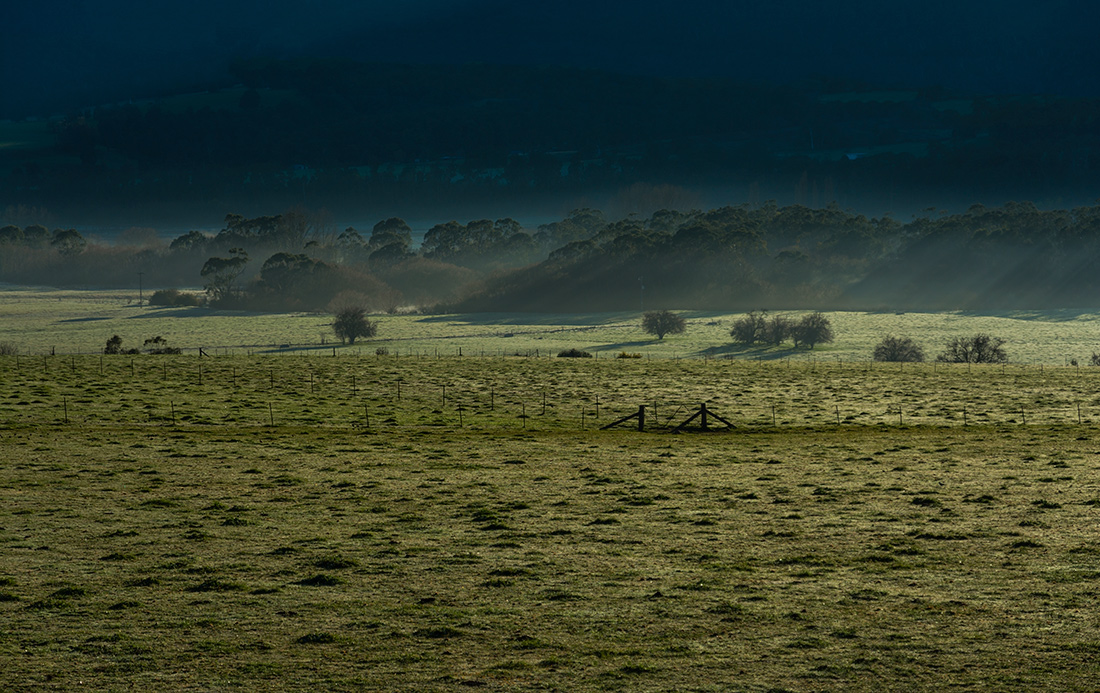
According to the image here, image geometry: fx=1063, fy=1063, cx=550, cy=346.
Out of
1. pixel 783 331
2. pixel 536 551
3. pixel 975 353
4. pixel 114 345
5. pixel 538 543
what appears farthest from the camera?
pixel 783 331

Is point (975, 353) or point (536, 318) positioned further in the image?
point (536, 318)

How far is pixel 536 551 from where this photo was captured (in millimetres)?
23234

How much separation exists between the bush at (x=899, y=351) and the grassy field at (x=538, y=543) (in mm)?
41216

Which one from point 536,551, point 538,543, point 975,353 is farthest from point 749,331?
point 536,551

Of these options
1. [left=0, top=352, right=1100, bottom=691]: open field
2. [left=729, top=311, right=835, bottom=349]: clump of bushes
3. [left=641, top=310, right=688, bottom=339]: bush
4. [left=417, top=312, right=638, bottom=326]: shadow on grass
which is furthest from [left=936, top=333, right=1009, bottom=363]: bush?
[left=417, top=312, right=638, bottom=326]: shadow on grass

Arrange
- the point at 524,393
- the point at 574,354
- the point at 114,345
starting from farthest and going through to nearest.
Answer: the point at 114,345, the point at 574,354, the point at 524,393

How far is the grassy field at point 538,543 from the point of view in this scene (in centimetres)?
1564

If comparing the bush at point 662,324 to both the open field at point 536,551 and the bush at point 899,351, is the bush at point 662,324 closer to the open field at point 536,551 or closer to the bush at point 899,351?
the bush at point 899,351

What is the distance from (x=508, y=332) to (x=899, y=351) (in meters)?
48.7

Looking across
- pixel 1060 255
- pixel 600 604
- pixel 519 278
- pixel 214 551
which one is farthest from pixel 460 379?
pixel 1060 255

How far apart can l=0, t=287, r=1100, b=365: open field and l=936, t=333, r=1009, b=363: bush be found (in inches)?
81.4

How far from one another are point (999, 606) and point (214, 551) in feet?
51.4

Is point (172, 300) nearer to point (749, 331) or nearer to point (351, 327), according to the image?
point (351, 327)

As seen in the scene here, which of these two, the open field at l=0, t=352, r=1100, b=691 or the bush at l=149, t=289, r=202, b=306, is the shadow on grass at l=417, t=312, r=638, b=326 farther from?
the open field at l=0, t=352, r=1100, b=691
